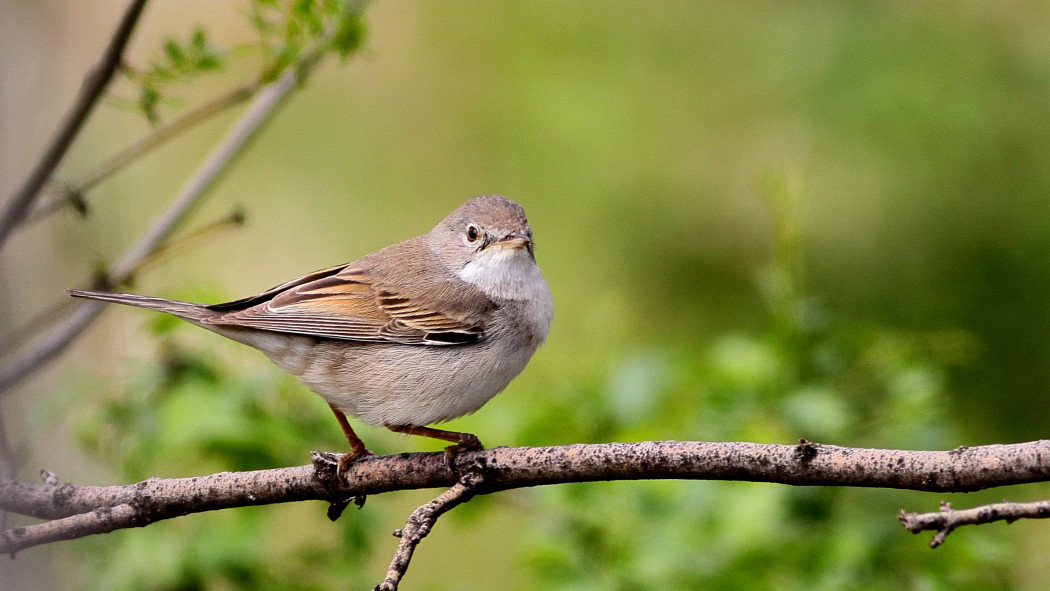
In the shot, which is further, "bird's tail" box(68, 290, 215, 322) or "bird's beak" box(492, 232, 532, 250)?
"bird's beak" box(492, 232, 532, 250)

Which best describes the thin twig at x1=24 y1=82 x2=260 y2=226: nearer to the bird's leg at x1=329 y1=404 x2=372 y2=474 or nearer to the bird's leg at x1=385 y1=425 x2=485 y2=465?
the bird's leg at x1=329 y1=404 x2=372 y2=474

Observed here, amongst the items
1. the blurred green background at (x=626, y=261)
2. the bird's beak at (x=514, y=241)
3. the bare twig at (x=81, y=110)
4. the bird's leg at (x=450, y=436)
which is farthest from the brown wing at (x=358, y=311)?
the bare twig at (x=81, y=110)

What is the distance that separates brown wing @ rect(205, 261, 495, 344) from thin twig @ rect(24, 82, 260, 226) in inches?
25.1

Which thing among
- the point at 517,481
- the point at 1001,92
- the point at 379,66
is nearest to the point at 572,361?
the point at 517,481

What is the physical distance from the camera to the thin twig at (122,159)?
3.32 meters

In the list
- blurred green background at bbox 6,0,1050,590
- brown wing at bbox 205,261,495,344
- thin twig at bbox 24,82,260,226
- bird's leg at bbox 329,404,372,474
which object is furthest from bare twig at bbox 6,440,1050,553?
thin twig at bbox 24,82,260,226

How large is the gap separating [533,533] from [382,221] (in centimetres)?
487

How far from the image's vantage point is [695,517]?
377 cm

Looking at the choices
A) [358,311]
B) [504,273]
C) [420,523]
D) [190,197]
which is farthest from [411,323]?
[420,523]

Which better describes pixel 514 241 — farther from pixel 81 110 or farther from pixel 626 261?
pixel 626 261

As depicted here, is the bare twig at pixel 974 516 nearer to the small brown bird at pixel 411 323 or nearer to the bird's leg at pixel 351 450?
the small brown bird at pixel 411 323

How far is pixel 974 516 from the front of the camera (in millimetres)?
2066

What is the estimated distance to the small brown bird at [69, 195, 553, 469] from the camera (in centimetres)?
349

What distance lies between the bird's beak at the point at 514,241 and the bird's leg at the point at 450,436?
2.76ft
